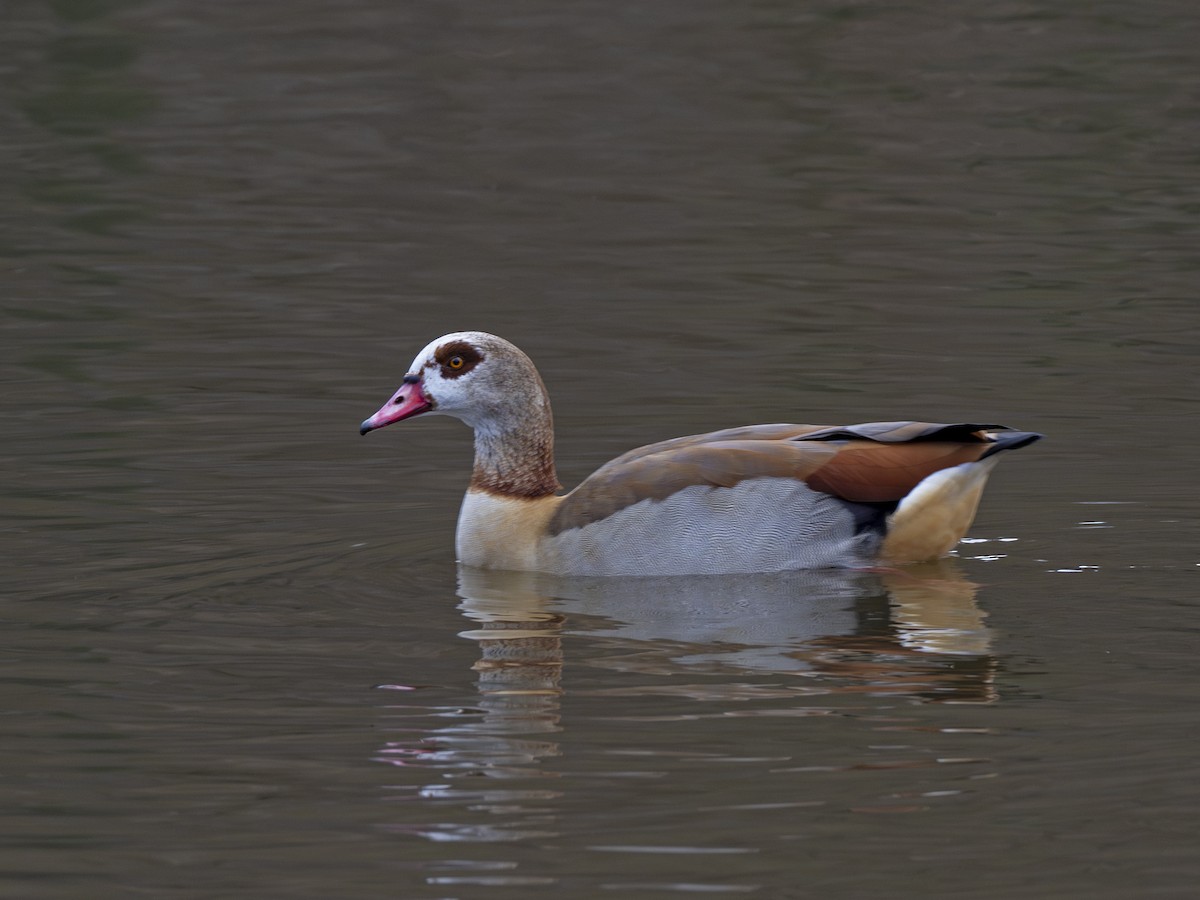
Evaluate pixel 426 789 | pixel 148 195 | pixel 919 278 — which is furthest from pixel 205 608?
pixel 148 195

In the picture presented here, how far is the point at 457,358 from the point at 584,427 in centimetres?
277

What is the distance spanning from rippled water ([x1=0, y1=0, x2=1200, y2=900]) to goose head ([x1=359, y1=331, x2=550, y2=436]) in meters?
0.70

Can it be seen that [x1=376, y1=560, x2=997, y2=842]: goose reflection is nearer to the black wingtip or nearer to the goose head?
the black wingtip

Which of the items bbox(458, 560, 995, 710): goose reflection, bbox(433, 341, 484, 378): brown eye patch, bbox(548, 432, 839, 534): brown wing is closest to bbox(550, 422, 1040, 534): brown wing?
bbox(548, 432, 839, 534): brown wing

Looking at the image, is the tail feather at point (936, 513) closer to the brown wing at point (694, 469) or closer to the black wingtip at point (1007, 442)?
the black wingtip at point (1007, 442)

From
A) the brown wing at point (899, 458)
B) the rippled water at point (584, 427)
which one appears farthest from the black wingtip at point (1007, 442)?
the rippled water at point (584, 427)

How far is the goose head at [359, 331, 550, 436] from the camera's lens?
10391 millimetres

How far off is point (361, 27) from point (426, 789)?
2352 centimetres

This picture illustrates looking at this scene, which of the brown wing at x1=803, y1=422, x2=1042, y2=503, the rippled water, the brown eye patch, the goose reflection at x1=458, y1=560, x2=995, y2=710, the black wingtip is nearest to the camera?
the rippled water

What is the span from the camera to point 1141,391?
1338 centimetres

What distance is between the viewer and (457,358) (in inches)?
411

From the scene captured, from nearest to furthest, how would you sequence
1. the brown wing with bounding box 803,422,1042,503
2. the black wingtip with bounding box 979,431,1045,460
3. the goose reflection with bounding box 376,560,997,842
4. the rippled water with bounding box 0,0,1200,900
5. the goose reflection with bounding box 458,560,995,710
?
the rippled water with bounding box 0,0,1200,900 < the goose reflection with bounding box 376,560,997,842 < the goose reflection with bounding box 458,560,995,710 < the black wingtip with bounding box 979,431,1045,460 < the brown wing with bounding box 803,422,1042,503

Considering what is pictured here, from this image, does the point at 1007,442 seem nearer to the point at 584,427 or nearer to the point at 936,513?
the point at 936,513

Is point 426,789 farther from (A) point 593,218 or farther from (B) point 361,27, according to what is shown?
(B) point 361,27
